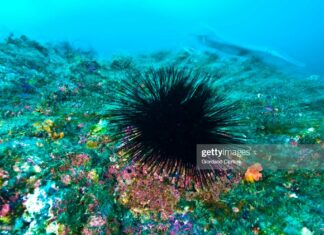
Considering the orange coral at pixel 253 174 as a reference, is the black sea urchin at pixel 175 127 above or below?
above

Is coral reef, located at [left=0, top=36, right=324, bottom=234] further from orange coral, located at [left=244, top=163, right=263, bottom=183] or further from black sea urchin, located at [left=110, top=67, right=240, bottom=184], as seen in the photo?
black sea urchin, located at [left=110, top=67, right=240, bottom=184]

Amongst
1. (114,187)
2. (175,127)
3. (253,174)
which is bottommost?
(114,187)

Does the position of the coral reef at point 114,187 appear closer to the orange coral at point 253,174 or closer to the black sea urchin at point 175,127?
the orange coral at point 253,174

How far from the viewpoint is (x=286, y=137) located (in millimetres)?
4840

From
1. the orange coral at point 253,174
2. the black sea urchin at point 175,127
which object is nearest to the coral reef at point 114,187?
the orange coral at point 253,174

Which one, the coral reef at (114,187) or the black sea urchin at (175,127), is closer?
the coral reef at (114,187)

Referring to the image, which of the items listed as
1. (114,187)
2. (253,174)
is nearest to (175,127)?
(114,187)

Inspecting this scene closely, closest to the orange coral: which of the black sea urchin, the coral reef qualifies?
the coral reef

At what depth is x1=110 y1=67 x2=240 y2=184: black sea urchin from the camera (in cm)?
330

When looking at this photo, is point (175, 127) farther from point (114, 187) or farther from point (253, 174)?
point (253, 174)

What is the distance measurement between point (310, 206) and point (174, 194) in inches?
67.1

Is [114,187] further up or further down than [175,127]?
further down

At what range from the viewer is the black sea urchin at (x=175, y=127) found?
3.30 m

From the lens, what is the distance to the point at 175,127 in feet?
10.9
